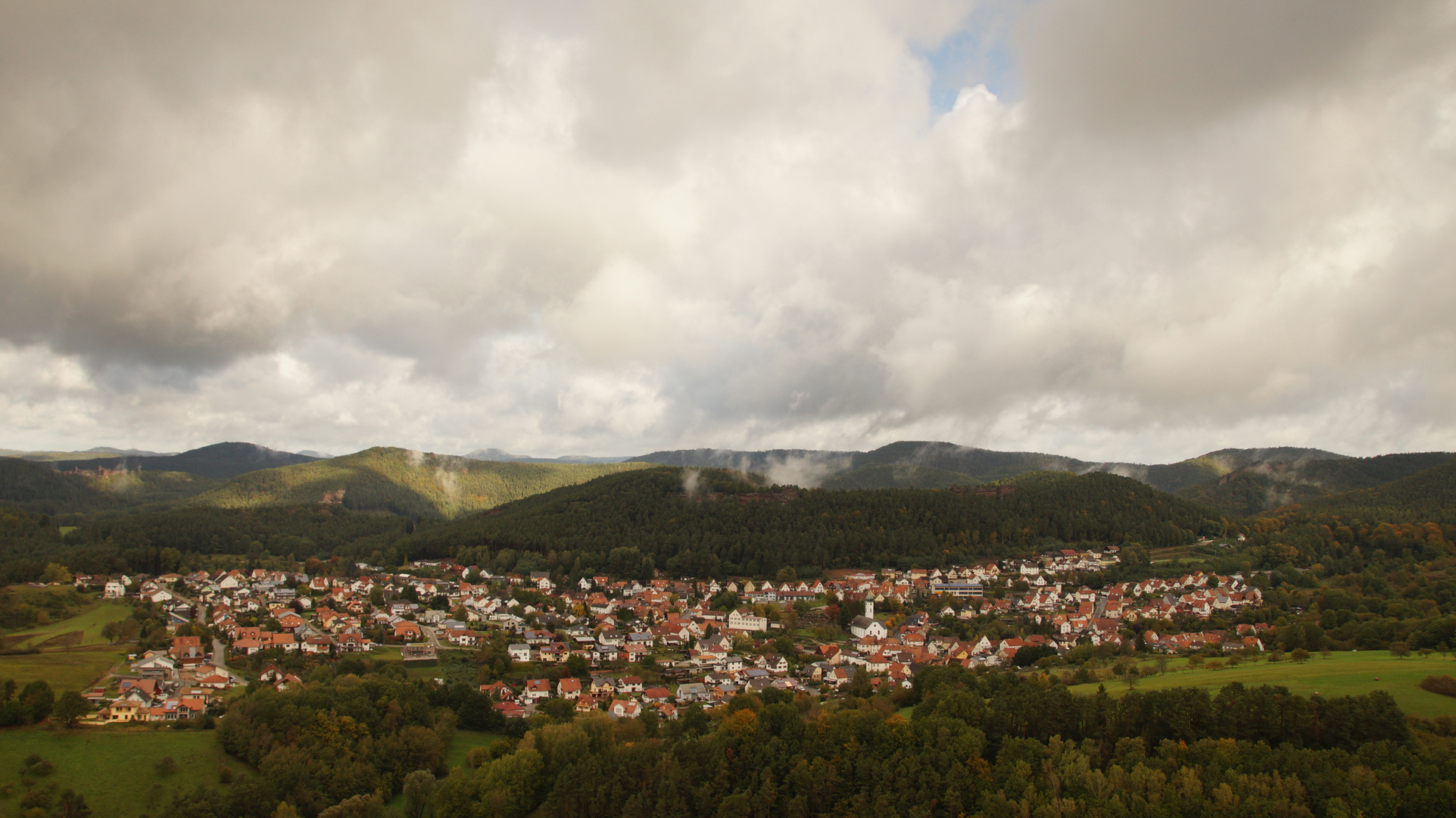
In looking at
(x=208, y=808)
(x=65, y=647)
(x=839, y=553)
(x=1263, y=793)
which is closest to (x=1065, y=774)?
(x=1263, y=793)

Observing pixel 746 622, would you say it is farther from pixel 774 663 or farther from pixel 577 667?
pixel 577 667

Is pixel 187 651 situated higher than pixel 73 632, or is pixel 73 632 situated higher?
pixel 73 632

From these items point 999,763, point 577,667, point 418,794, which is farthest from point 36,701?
point 999,763

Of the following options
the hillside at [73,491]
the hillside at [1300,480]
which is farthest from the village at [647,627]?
the hillside at [73,491]

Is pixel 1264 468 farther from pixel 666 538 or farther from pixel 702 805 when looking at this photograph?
pixel 702 805

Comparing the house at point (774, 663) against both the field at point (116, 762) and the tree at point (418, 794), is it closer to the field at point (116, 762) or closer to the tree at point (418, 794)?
the tree at point (418, 794)

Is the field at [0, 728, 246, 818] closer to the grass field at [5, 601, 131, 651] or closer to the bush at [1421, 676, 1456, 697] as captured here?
the grass field at [5, 601, 131, 651]
